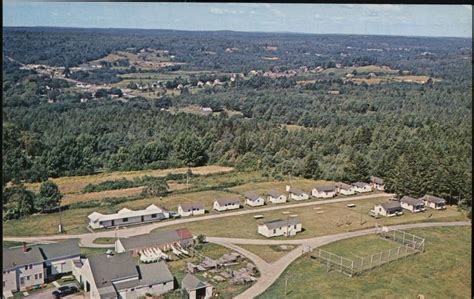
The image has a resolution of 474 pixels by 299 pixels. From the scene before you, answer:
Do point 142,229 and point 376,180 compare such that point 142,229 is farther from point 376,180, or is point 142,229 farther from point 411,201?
point 411,201

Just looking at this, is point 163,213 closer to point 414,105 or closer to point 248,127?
point 248,127

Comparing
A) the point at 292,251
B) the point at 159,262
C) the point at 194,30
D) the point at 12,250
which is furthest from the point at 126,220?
the point at 194,30

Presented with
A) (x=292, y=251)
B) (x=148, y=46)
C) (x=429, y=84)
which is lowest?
(x=292, y=251)

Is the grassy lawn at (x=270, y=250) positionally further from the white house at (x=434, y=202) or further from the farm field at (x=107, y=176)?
the white house at (x=434, y=202)

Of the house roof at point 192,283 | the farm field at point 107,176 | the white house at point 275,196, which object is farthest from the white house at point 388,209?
the house roof at point 192,283

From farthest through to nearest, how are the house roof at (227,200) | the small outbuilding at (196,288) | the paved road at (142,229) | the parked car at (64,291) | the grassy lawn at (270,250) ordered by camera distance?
the house roof at (227,200), the grassy lawn at (270,250), the paved road at (142,229), the small outbuilding at (196,288), the parked car at (64,291)

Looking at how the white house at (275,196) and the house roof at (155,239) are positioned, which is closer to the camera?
the house roof at (155,239)
